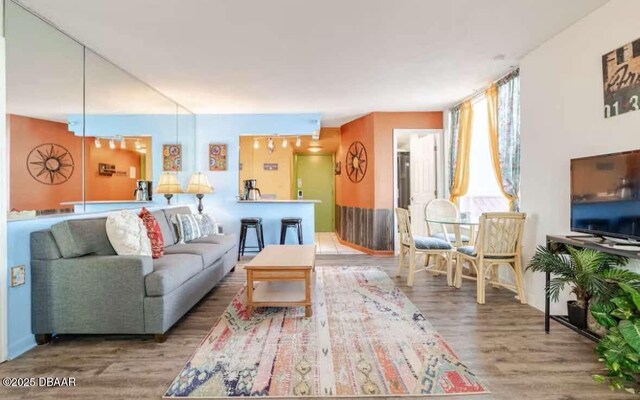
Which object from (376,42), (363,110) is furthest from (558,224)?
(363,110)

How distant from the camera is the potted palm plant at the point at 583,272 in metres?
2.08

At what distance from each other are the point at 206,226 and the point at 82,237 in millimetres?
2005

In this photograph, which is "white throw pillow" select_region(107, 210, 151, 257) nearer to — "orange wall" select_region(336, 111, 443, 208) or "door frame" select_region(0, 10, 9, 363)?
"door frame" select_region(0, 10, 9, 363)

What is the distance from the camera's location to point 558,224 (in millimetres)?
2900

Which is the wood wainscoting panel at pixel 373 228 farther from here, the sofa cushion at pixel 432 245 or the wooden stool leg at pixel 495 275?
the wooden stool leg at pixel 495 275

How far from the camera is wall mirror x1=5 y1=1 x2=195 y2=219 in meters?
2.36

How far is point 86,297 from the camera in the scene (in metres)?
2.37

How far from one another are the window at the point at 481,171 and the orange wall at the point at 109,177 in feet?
Result: 15.4

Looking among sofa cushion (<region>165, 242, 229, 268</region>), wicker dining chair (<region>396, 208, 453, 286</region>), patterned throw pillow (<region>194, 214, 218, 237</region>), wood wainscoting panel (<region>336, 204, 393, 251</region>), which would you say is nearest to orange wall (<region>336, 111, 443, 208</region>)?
wood wainscoting panel (<region>336, 204, 393, 251</region>)

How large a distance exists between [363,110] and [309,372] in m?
4.54

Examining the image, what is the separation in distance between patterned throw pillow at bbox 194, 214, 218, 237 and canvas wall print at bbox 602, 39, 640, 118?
173 inches

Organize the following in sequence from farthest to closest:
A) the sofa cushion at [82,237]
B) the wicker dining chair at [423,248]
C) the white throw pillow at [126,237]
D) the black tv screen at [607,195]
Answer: the wicker dining chair at [423,248], the white throw pillow at [126,237], the sofa cushion at [82,237], the black tv screen at [607,195]

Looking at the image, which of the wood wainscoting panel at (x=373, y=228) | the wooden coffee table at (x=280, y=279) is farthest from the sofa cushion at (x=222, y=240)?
the wood wainscoting panel at (x=373, y=228)

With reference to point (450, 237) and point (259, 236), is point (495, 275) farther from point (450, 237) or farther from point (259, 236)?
point (259, 236)
